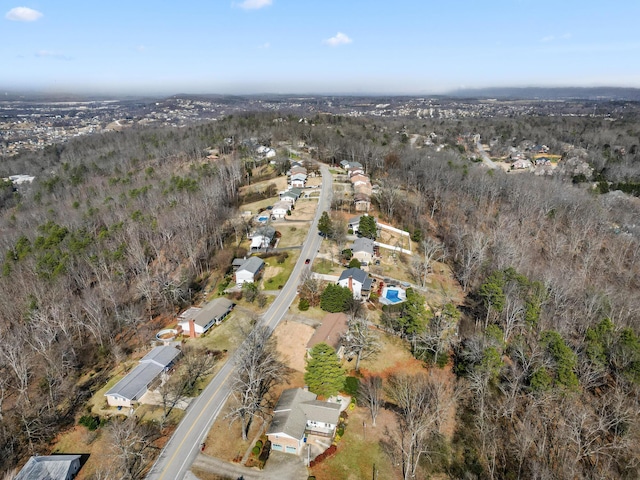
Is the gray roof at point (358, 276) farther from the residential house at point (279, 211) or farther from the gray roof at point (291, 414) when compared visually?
the residential house at point (279, 211)

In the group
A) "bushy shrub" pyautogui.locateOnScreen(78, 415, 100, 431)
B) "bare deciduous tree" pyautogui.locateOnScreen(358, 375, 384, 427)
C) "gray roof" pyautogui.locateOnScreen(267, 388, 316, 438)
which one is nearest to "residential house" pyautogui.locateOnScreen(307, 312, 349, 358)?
"bare deciduous tree" pyautogui.locateOnScreen(358, 375, 384, 427)

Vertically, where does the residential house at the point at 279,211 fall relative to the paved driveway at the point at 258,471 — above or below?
above

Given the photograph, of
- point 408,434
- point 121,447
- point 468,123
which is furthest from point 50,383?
point 468,123

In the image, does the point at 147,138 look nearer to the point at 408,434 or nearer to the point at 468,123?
the point at 408,434

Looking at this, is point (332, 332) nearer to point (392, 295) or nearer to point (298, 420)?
point (298, 420)

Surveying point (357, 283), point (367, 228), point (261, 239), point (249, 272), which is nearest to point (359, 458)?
point (357, 283)

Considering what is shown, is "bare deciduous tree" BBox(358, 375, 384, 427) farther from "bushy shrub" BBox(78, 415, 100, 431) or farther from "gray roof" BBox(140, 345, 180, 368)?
"bushy shrub" BBox(78, 415, 100, 431)

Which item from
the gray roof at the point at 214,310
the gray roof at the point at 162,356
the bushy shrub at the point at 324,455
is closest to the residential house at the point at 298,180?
the gray roof at the point at 214,310
